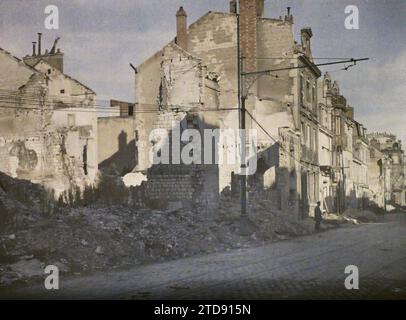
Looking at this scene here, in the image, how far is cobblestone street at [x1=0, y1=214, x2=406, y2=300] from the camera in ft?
31.0

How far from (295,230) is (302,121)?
11094 millimetres

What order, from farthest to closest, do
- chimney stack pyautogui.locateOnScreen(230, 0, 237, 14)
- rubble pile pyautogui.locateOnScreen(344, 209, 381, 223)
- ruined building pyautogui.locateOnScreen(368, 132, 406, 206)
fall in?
1. ruined building pyautogui.locateOnScreen(368, 132, 406, 206)
2. rubble pile pyautogui.locateOnScreen(344, 209, 381, 223)
3. chimney stack pyautogui.locateOnScreen(230, 0, 237, 14)

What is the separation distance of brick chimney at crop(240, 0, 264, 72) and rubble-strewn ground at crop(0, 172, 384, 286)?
1157cm

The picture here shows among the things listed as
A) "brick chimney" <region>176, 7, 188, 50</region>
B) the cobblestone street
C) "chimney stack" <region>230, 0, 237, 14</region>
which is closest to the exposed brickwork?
"chimney stack" <region>230, 0, 237, 14</region>

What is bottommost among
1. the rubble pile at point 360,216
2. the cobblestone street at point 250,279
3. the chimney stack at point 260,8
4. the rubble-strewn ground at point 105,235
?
the rubble pile at point 360,216

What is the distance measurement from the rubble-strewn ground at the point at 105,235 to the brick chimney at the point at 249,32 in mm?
11575

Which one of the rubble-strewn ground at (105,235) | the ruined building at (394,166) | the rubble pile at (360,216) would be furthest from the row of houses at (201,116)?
the ruined building at (394,166)

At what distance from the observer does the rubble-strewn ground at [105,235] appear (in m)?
12.5

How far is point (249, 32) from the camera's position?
3109cm

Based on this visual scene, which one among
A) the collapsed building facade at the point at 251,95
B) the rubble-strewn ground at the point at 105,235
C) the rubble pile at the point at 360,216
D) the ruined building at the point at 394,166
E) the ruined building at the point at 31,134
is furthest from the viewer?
the ruined building at the point at 394,166

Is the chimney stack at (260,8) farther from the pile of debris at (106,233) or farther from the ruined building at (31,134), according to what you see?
the pile of debris at (106,233)
